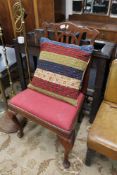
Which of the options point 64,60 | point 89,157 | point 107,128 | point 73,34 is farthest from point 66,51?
point 89,157

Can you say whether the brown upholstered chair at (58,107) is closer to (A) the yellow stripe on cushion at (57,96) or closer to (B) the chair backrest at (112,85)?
(A) the yellow stripe on cushion at (57,96)

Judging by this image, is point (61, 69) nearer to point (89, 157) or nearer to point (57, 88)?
point (57, 88)

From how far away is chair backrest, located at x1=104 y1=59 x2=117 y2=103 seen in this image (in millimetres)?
1223

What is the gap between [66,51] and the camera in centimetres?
128

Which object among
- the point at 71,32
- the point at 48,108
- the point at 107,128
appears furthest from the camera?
the point at 71,32

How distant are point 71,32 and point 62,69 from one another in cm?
35

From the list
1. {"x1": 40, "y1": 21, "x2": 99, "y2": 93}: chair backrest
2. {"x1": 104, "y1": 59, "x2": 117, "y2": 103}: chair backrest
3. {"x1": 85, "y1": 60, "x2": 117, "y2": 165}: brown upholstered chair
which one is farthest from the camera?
{"x1": 40, "y1": 21, "x2": 99, "y2": 93}: chair backrest

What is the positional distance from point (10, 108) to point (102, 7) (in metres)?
2.10

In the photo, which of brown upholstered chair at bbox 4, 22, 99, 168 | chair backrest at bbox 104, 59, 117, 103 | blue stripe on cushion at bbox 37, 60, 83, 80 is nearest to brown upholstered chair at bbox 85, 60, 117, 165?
chair backrest at bbox 104, 59, 117, 103

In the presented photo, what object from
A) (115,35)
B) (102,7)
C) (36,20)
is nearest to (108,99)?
(115,35)

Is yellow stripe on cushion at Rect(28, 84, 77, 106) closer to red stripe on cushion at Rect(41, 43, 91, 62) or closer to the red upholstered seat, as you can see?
the red upholstered seat

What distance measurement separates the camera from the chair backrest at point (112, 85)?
1.22 m

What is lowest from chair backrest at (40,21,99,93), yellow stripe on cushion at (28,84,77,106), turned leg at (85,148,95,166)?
turned leg at (85,148,95,166)

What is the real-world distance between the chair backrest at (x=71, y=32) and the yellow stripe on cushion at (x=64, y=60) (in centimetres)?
19
